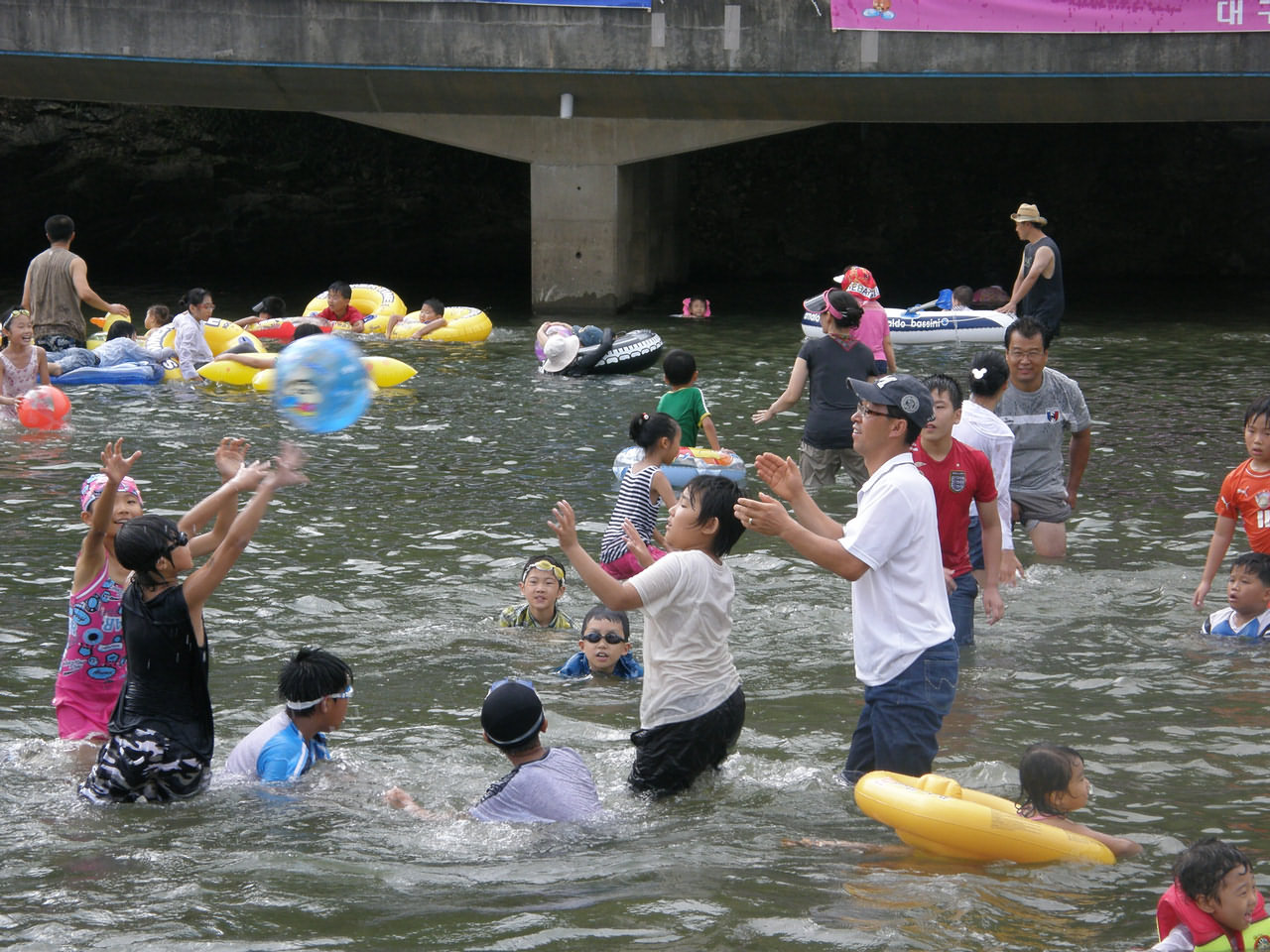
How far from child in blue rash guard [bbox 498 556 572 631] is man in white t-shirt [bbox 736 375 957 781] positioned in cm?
329

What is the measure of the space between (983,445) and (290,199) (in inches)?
1083

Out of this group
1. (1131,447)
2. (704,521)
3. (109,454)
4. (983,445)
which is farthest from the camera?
(1131,447)

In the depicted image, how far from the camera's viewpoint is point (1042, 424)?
912 cm

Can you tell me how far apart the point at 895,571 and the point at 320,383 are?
8.82 feet

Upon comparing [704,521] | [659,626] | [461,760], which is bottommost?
[461,760]

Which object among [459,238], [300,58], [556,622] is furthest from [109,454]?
[459,238]

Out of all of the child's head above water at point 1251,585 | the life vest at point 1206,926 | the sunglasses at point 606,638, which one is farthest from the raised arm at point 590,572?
the child's head above water at point 1251,585

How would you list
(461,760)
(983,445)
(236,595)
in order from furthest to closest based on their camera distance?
(236,595) < (983,445) < (461,760)

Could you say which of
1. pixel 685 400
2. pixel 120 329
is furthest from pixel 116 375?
pixel 685 400

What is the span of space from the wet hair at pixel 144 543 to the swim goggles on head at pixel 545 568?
3192 millimetres

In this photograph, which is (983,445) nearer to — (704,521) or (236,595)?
(704,521)

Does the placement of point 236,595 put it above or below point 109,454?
below

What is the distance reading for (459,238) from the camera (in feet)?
110

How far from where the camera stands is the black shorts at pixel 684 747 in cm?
588
